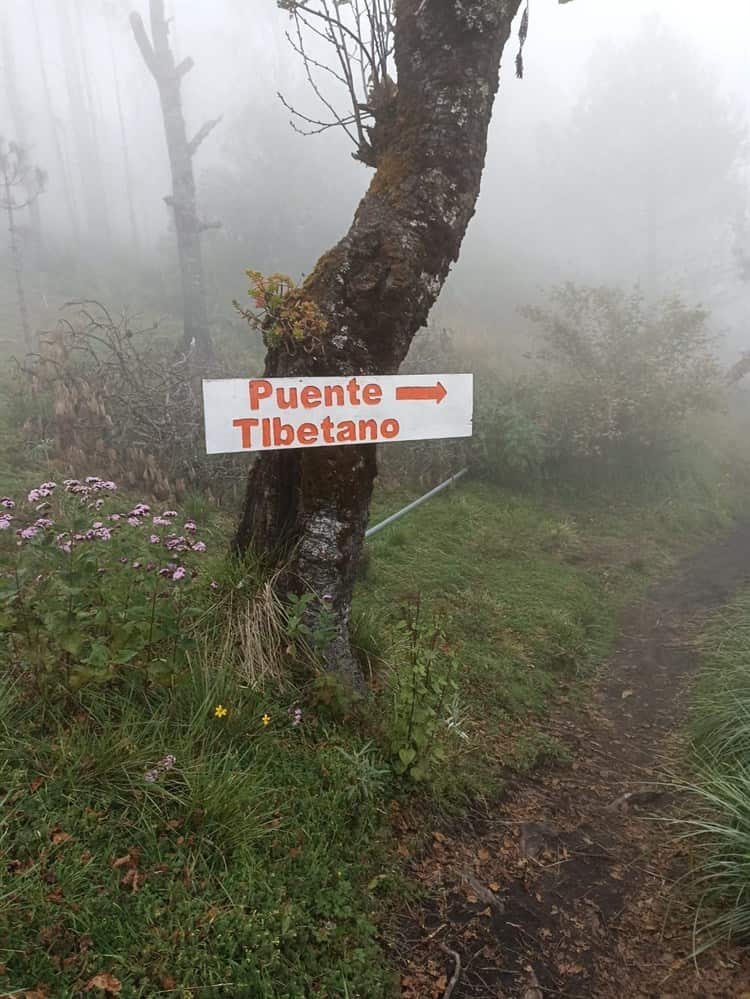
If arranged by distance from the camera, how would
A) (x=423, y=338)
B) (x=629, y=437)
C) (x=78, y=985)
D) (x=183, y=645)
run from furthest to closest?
(x=423, y=338) < (x=629, y=437) < (x=183, y=645) < (x=78, y=985)

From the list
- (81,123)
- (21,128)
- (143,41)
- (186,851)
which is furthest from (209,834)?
(81,123)

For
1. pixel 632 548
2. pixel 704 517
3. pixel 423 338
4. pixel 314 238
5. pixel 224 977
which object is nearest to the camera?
pixel 224 977

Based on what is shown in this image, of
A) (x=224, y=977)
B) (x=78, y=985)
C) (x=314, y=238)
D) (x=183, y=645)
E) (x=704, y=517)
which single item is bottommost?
(x=704, y=517)

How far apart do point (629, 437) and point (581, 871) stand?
9870 mm

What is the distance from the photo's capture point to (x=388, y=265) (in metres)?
3.13

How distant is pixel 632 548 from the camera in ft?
29.4

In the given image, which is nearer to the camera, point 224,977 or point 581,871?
point 224,977

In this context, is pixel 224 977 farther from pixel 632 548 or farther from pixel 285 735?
pixel 632 548

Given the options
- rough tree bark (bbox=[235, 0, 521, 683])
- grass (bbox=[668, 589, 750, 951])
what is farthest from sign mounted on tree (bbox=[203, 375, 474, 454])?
grass (bbox=[668, 589, 750, 951])

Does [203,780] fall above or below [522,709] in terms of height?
above

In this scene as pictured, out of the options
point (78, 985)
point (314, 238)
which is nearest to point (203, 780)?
point (78, 985)

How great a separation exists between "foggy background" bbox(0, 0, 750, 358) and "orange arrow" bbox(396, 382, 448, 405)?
13.7 metres

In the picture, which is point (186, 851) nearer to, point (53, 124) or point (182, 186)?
point (182, 186)

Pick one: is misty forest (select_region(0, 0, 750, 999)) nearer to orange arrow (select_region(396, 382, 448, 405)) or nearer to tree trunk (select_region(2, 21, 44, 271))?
orange arrow (select_region(396, 382, 448, 405))
